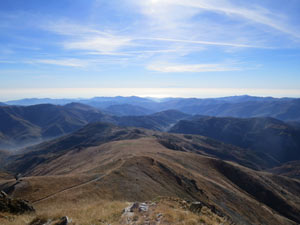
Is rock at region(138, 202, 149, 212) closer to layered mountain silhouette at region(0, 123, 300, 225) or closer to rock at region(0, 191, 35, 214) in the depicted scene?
rock at region(0, 191, 35, 214)

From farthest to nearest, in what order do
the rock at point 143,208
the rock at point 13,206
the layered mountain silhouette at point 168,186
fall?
the layered mountain silhouette at point 168,186 → the rock at point 13,206 → the rock at point 143,208

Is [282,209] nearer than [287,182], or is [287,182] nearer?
[282,209]

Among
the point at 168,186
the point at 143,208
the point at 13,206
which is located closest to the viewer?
the point at 143,208

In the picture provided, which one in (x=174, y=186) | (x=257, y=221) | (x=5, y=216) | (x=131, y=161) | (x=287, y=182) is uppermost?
(x=5, y=216)

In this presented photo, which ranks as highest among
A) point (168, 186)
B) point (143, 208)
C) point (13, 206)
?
point (143, 208)

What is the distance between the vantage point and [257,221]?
59.4m

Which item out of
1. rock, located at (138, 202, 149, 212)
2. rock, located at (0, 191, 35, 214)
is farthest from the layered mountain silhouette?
rock, located at (138, 202, 149, 212)

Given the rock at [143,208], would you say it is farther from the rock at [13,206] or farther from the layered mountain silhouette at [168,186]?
the layered mountain silhouette at [168,186]

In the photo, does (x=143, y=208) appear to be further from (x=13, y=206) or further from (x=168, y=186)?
(x=168, y=186)

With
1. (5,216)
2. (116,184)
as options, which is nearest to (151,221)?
(5,216)

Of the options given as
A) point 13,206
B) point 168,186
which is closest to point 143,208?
point 13,206

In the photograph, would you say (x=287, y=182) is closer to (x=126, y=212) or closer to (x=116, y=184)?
(x=116, y=184)

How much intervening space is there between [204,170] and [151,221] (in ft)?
262

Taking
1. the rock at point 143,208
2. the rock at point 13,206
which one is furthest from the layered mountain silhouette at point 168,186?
the rock at point 143,208
